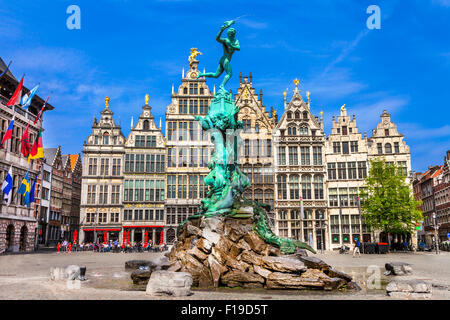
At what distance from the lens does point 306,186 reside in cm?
4619

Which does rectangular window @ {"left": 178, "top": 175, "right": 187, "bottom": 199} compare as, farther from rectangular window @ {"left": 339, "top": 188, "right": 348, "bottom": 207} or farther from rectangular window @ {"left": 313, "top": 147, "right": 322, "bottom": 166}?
rectangular window @ {"left": 339, "top": 188, "right": 348, "bottom": 207}

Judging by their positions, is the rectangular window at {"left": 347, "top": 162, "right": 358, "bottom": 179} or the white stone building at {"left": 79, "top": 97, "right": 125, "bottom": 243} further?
the rectangular window at {"left": 347, "top": 162, "right": 358, "bottom": 179}

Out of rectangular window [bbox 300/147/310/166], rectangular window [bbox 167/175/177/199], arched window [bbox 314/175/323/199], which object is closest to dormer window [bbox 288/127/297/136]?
rectangular window [bbox 300/147/310/166]

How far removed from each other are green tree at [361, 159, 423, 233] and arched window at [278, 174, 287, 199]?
359 inches

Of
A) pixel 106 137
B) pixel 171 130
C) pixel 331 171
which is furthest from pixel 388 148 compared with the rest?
pixel 106 137

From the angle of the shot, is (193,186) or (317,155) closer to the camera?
(193,186)

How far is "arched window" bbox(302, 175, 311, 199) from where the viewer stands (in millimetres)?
46000

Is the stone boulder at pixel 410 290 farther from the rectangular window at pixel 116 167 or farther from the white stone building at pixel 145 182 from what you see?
the rectangular window at pixel 116 167

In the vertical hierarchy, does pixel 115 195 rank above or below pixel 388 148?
below

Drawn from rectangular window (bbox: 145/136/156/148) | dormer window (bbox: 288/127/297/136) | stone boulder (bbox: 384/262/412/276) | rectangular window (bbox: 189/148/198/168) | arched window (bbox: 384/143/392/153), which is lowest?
stone boulder (bbox: 384/262/412/276)

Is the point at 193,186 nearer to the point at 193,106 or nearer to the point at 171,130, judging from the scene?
the point at 171,130

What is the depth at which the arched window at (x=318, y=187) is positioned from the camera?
151ft

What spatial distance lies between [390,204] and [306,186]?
33.3 ft
